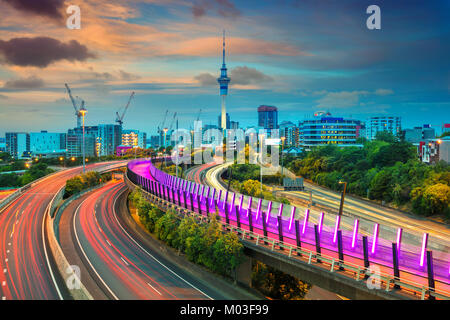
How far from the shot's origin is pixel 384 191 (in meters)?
57.2

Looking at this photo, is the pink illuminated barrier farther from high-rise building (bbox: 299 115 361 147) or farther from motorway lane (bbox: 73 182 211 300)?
high-rise building (bbox: 299 115 361 147)

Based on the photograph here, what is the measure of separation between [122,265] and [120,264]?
0.35 meters

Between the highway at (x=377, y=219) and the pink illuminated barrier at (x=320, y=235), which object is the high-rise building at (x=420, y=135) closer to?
the highway at (x=377, y=219)

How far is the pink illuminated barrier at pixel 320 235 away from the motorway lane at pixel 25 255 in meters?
13.8

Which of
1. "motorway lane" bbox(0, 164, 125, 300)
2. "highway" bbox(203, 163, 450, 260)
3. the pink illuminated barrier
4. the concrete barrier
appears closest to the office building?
"highway" bbox(203, 163, 450, 260)

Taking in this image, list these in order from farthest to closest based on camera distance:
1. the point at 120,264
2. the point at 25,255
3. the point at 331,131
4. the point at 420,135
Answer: the point at 420,135
the point at 331,131
the point at 25,255
the point at 120,264

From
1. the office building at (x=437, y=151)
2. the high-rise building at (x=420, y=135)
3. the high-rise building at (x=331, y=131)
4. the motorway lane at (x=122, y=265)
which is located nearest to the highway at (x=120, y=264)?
the motorway lane at (x=122, y=265)

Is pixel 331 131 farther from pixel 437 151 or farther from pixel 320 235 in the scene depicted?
pixel 320 235

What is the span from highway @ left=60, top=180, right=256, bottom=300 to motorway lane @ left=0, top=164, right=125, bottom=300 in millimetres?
2442

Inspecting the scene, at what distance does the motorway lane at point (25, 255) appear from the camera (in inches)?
978

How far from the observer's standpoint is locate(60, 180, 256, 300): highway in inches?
989

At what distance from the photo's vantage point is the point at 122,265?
30.5 m

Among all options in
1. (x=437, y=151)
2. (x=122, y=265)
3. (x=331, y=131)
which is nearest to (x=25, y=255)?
(x=122, y=265)

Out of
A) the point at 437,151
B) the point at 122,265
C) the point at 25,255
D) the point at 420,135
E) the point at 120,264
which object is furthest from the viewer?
the point at 420,135
